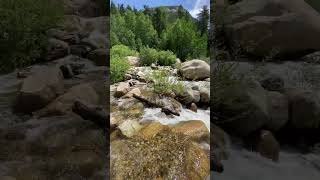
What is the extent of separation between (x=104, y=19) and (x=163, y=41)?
0.35 metres

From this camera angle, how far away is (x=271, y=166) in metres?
2.53

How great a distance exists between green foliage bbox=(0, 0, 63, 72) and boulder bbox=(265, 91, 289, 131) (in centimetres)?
127

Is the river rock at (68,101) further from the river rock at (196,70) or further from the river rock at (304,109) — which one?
the river rock at (304,109)

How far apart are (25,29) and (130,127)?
796 millimetres

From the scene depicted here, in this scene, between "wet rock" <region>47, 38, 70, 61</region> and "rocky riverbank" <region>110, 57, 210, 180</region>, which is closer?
"rocky riverbank" <region>110, 57, 210, 180</region>

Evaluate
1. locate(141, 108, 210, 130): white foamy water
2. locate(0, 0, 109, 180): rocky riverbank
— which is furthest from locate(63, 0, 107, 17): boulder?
locate(141, 108, 210, 130): white foamy water

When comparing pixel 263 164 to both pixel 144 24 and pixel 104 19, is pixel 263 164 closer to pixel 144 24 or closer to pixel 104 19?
pixel 144 24

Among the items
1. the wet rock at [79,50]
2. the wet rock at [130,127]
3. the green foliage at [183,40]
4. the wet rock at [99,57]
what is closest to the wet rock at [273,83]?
the green foliage at [183,40]

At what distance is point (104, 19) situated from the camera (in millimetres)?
2465

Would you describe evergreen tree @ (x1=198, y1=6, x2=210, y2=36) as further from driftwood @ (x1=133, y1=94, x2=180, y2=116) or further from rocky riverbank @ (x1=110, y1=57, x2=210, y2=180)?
driftwood @ (x1=133, y1=94, x2=180, y2=116)

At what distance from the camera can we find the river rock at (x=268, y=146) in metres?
2.52

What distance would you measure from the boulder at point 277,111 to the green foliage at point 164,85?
553 mm

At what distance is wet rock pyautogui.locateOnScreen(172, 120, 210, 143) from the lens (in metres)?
2.28

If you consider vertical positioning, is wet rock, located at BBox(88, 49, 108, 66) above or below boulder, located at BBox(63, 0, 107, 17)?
below
